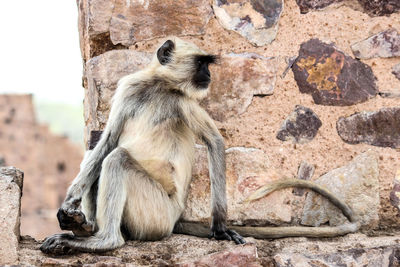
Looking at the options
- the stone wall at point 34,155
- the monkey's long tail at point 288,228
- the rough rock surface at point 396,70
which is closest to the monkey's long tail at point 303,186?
the monkey's long tail at point 288,228

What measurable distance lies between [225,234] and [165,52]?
93 cm

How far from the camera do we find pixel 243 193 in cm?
294

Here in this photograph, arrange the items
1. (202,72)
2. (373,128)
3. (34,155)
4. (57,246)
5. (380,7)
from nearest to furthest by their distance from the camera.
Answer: (57,246) < (202,72) < (373,128) < (380,7) < (34,155)

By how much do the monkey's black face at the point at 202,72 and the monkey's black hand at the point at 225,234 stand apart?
69 centimetres

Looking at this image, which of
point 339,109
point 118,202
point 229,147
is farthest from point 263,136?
point 118,202

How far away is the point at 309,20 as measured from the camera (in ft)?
10.2

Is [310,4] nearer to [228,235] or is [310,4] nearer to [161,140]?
[161,140]

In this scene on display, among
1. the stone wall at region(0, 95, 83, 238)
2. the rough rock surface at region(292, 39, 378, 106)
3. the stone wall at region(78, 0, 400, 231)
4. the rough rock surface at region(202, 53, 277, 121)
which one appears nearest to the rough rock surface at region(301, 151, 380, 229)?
the stone wall at region(78, 0, 400, 231)

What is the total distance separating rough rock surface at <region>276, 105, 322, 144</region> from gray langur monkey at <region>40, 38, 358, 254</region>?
23cm

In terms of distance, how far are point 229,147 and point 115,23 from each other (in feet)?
2.77

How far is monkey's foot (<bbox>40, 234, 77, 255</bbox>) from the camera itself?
2.35m

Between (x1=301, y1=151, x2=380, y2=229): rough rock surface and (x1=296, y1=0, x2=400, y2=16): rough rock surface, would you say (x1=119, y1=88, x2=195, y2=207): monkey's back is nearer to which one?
(x1=301, y1=151, x2=380, y2=229): rough rock surface

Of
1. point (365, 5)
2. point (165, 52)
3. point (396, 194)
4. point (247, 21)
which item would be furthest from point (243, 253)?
point (365, 5)

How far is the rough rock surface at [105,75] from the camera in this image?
2.99 m
